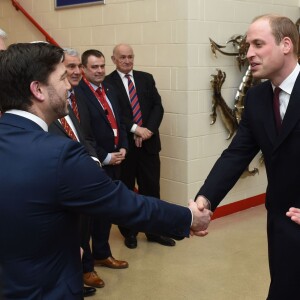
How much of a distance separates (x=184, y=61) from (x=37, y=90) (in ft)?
8.98

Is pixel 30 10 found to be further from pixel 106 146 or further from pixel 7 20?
pixel 106 146

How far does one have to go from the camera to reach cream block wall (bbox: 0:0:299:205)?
4.03 meters

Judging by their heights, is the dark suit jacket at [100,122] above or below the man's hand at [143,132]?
above

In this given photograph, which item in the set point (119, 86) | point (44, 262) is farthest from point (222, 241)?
point (44, 262)

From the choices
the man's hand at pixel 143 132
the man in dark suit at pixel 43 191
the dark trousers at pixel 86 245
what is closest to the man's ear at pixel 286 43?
the man in dark suit at pixel 43 191

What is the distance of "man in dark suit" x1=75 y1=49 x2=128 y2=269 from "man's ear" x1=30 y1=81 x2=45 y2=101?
71.5 inches

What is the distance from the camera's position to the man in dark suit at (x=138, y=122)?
12.7 feet

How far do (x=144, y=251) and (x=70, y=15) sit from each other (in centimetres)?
279

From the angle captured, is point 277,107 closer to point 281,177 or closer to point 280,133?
point 280,133

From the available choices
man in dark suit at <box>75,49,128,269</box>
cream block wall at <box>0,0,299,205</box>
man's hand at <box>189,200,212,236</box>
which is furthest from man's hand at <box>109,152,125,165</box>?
man's hand at <box>189,200,212,236</box>

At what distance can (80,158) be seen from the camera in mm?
1341

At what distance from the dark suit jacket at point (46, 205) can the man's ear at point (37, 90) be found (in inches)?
3.4

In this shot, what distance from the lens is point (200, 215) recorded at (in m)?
1.89

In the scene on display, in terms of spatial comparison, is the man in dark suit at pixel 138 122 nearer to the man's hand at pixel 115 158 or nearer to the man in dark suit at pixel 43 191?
the man's hand at pixel 115 158
